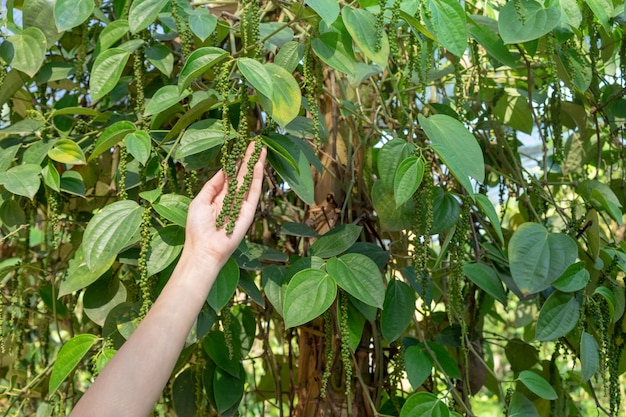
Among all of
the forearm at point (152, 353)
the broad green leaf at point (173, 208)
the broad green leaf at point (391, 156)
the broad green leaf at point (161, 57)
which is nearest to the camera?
the forearm at point (152, 353)

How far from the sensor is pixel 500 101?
1.49 metres

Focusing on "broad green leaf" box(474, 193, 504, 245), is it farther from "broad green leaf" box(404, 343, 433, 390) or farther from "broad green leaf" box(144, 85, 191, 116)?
"broad green leaf" box(144, 85, 191, 116)

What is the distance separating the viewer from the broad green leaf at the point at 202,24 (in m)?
0.98

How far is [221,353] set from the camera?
107 cm

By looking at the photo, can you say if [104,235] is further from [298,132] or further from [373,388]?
[373,388]

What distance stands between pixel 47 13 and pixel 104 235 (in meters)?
0.42

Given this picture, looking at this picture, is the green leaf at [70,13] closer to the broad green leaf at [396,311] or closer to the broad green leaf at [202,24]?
the broad green leaf at [202,24]

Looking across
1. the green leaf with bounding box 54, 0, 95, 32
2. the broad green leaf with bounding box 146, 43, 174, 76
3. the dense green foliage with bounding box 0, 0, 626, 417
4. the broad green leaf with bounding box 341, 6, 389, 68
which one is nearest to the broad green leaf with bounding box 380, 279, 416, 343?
the dense green foliage with bounding box 0, 0, 626, 417

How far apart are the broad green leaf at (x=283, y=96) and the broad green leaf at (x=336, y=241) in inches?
7.9

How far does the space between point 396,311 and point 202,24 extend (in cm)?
46

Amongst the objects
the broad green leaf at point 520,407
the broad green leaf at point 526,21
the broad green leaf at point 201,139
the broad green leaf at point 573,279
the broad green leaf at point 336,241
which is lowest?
the broad green leaf at point 520,407

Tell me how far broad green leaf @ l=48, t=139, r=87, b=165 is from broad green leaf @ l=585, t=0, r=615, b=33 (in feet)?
2.37

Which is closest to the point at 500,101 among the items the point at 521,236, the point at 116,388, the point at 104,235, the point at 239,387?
the point at 521,236

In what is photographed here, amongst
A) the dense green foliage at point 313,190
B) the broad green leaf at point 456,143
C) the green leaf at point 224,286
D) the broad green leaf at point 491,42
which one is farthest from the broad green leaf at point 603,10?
the green leaf at point 224,286
